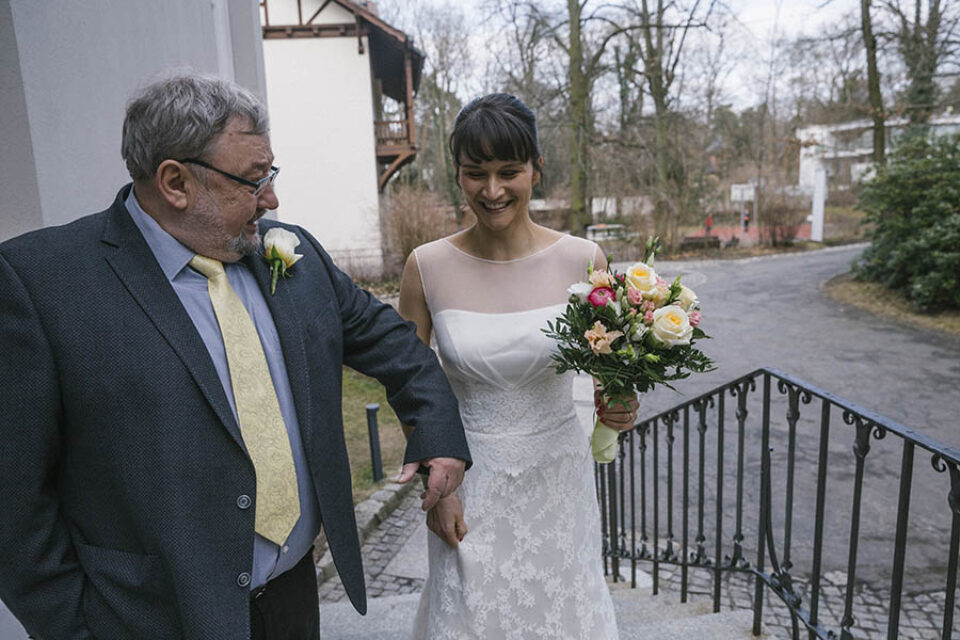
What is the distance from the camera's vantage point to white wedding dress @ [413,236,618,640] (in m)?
2.13

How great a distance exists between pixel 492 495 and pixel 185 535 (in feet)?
3.38

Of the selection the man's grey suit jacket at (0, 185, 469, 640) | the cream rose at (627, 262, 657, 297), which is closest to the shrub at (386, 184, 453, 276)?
the cream rose at (627, 262, 657, 297)

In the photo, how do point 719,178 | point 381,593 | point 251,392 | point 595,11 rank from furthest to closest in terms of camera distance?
point 719,178 → point 595,11 → point 381,593 → point 251,392

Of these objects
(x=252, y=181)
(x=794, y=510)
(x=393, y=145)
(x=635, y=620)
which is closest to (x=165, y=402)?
(x=252, y=181)

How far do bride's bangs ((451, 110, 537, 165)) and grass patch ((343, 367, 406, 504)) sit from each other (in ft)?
10.7

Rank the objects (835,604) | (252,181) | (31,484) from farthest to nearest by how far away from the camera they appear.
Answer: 1. (835,604)
2. (252,181)
3. (31,484)

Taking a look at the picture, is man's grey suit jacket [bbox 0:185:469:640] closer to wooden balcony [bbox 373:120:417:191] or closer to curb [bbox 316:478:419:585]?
curb [bbox 316:478:419:585]

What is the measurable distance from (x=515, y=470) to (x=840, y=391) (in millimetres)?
7355

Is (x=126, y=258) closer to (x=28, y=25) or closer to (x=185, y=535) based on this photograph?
(x=185, y=535)

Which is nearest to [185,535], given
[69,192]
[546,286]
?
[546,286]

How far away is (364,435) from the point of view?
726 centimetres

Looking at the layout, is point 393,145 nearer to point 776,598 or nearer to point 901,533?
point 776,598

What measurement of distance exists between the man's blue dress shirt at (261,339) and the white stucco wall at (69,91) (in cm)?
50

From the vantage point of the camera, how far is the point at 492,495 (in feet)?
7.13
